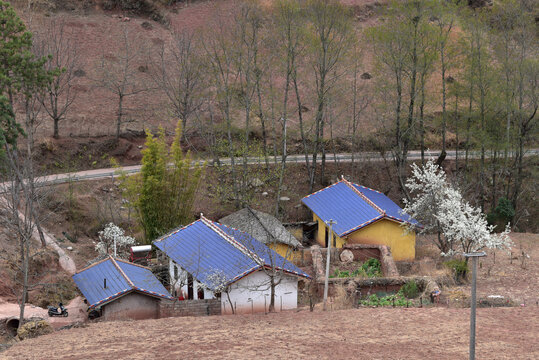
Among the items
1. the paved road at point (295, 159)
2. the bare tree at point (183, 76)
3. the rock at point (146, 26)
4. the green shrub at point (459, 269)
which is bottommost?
the green shrub at point (459, 269)

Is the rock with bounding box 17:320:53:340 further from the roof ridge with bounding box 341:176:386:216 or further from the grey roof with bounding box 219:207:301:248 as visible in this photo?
the roof ridge with bounding box 341:176:386:216

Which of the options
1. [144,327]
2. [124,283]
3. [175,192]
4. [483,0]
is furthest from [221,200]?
[483,0]

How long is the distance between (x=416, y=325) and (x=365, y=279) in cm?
616

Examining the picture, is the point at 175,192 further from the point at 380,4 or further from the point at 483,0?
the point at 483,0

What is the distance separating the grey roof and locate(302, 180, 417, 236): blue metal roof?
2.72m

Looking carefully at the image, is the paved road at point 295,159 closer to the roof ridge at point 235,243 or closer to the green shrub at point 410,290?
the roof ridge at point 235,243

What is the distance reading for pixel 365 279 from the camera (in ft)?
85.5

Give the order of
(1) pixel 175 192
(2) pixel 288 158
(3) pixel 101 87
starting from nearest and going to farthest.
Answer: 1. (1) pixel 175 192
2. (2) pixel 288 158
3. (3) pixel 101 87

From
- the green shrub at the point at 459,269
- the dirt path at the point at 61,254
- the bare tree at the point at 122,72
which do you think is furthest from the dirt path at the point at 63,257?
the green shrub at the point at 459,269

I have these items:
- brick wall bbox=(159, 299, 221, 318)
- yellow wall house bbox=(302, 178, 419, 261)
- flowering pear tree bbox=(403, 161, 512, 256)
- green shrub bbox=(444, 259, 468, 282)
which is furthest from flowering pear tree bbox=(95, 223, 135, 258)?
green shrub bbox=(444, 259, 468, 282)

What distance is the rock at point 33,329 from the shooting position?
20375 mm

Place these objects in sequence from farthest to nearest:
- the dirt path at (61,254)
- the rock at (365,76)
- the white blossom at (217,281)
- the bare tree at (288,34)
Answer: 1. the rock at (365,76)
2. the bare tree at (288,34)
3. the dirt path at (61,254)
4. the white blossom at (217,281)

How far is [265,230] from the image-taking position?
30.6m

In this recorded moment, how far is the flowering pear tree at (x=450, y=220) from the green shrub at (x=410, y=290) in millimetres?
1820
